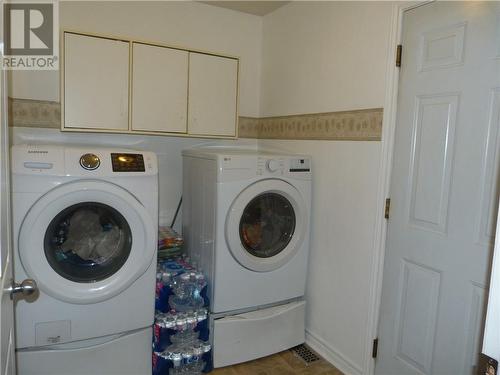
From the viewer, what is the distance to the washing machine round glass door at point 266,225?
6.83 feet

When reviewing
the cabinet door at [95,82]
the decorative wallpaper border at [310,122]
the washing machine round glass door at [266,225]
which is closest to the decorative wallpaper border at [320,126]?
the decorative wallpaper border at [310,122]

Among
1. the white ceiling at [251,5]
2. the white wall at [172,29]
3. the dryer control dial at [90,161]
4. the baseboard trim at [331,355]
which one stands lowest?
the baseboard trim at [331,355]

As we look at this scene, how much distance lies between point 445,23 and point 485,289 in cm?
115

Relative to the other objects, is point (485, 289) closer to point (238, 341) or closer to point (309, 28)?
point (238, 341)

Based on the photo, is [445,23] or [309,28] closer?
[445,23]

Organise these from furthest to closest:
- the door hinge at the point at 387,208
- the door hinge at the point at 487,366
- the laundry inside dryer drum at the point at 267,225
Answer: the laundry inside dryer drum at the point at 267,225 < the door hinge at the point at 387,208 < the door hinge at the point at 487,366

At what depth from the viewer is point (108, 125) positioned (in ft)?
7.32

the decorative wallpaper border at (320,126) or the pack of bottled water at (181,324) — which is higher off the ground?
the decorative wallpaper border at (320,126)

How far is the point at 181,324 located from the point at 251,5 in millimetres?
2227

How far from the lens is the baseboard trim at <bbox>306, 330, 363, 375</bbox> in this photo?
212cm

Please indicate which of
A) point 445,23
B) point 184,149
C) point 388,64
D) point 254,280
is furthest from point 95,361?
point 445,23

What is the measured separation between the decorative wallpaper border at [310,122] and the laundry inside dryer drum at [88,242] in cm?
82

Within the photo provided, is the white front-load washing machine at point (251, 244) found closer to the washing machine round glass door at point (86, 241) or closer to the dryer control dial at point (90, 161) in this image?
the washing machine round glass door at point (86, 241)

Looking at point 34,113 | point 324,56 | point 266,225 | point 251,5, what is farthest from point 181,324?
point 251,5
